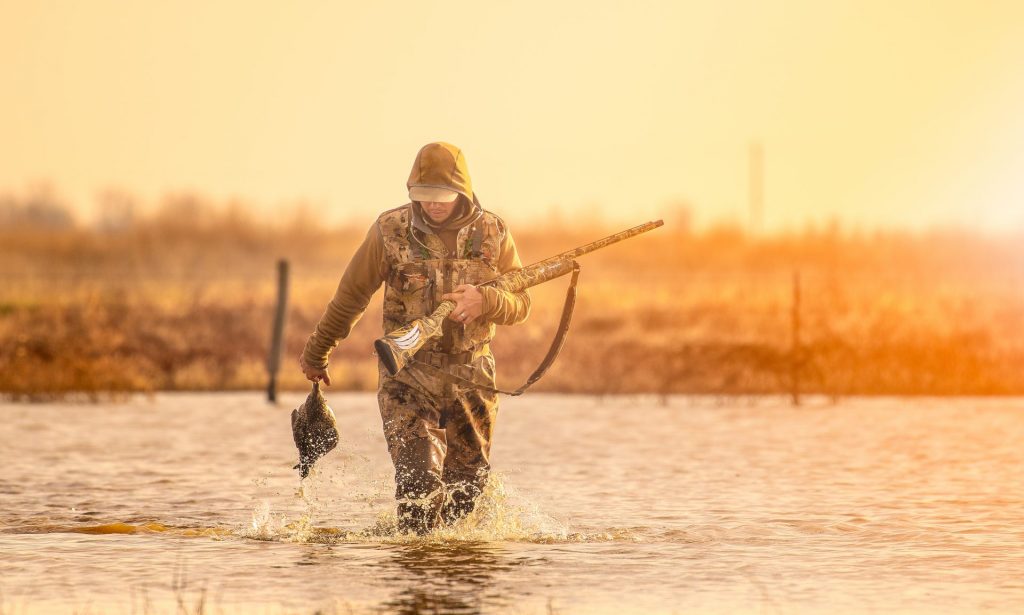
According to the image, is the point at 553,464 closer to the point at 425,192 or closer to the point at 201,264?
the point at 425,192

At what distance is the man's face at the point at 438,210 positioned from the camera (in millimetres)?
9656

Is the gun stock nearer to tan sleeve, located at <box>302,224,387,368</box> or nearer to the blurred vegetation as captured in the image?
tan sleeve, located at <box>302,224,387,368</box>

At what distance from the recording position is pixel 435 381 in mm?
9875

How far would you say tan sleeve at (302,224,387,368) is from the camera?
984 cm

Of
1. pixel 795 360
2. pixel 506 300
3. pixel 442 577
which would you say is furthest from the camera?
pixel 795 360

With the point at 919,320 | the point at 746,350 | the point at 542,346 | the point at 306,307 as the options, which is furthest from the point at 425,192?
the point at 306,307

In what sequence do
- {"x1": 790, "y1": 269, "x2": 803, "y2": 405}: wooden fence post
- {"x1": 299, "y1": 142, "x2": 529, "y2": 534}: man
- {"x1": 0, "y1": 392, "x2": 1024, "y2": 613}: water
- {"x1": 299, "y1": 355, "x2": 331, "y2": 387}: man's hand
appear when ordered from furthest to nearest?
{"x1": 790, "y1": 269, "x2": 803, "y2": 405}: wooden fence post < {"x1": 299, "y1": 355, "x2": 331, "y2": 387}: man's hand < {"x1": 299, "y1": 142, "x2": 529, "y2": 534}: man < {"x1": 0, "y1": 392, "x2": 1024, "y2": 613}: water

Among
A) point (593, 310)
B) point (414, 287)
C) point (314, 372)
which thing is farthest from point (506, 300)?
point (593, 310)

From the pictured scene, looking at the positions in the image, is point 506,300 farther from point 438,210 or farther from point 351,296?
point 351,296

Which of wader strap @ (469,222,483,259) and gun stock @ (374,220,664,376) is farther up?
wader strap @ (469,222,483,259)

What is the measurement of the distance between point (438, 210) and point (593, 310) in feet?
99.9

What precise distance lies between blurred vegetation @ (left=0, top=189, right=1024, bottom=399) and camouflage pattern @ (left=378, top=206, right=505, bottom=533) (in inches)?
499

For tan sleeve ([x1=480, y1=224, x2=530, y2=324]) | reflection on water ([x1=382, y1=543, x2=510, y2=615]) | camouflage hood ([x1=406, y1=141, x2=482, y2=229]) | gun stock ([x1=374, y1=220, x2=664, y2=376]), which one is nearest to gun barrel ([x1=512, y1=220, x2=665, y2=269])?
gun stock ([x1=374, y1=220, x2=664, y2=376])

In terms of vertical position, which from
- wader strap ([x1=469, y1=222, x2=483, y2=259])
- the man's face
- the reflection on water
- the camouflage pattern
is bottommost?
the reflection on water
